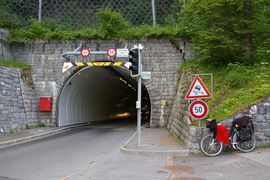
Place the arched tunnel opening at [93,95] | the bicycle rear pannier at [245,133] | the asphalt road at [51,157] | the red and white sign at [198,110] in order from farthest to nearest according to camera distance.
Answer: the arched tunnel opening at [93,95] < the red and white sign at [198,110] < the bicycle rear pannier at [245,133] < the asphalt road at [51,157]

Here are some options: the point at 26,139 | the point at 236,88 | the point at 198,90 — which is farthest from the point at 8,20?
the point at 198,90

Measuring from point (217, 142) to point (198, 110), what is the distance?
1104 mm

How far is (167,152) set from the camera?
37.6ft

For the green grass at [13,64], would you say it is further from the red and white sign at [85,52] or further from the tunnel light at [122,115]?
the tunnel light at [122,115]

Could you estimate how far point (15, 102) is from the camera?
20.0m

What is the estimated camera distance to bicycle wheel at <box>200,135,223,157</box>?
35.8 feet

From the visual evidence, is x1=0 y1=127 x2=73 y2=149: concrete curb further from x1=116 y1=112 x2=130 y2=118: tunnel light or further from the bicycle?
x1=116 y1=112 x2=130 y2=118: tunnel light

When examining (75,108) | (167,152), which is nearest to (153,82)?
(75,108)

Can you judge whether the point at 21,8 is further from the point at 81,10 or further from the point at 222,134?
the point at 222,134

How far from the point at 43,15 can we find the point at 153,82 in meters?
8.95

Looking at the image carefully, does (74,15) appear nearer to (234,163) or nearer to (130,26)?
(130,26)

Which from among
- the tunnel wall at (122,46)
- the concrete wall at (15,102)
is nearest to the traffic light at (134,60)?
the concrete wall at (15,102)

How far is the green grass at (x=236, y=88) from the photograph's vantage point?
12.0m

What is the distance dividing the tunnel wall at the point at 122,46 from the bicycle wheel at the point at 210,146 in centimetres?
1030
